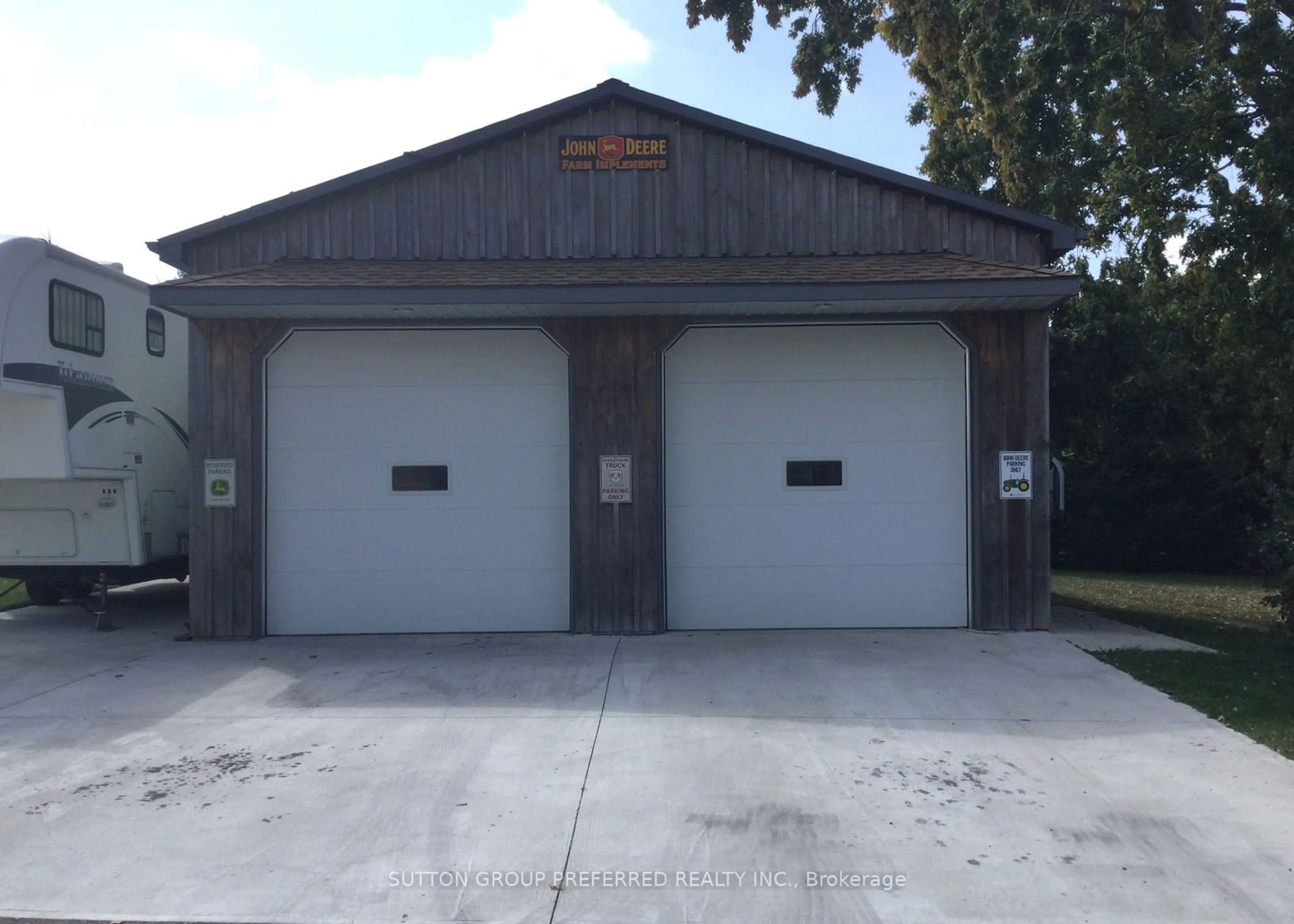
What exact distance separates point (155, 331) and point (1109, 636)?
1068 centimetres

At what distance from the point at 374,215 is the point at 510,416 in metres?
2.45

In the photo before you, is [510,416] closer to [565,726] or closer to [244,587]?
[244,587]

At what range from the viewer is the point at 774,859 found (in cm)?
524

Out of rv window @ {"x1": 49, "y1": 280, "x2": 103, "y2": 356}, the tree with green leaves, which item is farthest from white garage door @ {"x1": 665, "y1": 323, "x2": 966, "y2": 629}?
rv window @ {"x1": 49, "y1": 280, "x2": 103, "y2": 356}

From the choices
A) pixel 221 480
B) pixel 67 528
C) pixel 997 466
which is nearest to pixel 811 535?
pixel 997 466

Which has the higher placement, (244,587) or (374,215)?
(374,215)

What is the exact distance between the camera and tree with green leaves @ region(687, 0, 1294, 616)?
40.7 ft

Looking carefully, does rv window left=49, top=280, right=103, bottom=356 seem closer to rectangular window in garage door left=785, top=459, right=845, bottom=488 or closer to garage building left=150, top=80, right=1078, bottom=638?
garage building left=150, top=80, right=1078, bottom=638

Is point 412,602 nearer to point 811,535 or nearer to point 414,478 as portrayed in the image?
point 414,478

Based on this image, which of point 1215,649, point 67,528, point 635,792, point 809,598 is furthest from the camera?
point 67,528

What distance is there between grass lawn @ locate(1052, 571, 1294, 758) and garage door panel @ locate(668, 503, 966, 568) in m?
1.95

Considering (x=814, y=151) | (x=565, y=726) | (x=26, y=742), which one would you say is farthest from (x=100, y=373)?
(x=814, y=151)

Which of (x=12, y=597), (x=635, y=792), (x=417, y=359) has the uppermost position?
(x=417, y=359)

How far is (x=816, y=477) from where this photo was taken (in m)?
10.9
